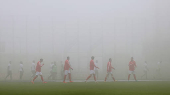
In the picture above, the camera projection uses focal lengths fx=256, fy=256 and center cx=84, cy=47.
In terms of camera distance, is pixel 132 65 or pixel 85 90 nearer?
A: pixel 85 90

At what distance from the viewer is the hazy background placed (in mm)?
40094

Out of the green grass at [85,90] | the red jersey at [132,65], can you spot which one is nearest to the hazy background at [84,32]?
the red jersey at [132,65]

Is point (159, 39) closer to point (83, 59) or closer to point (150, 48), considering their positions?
point (150, 48)

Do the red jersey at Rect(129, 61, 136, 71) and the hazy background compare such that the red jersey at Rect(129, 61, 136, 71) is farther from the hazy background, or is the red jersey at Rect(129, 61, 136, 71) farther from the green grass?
the hazy background

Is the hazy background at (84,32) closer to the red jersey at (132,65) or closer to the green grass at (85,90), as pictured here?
the red jersey at (132,65)

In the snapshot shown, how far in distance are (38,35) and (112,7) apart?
12873mm

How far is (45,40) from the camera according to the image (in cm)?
4156

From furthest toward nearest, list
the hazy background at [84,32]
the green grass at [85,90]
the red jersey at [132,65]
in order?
the hazy background at [84,32] < the red jersey at [132,65] < the green grass at [85,90]

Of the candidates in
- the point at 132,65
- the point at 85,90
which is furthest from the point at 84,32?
the point at 85,90

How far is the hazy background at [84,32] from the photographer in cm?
4009

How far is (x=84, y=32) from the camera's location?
41531mm

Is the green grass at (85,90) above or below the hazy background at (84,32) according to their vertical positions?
below

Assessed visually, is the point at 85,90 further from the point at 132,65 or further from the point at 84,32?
the point at 84,32

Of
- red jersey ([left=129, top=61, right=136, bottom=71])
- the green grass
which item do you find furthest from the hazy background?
the green grass
